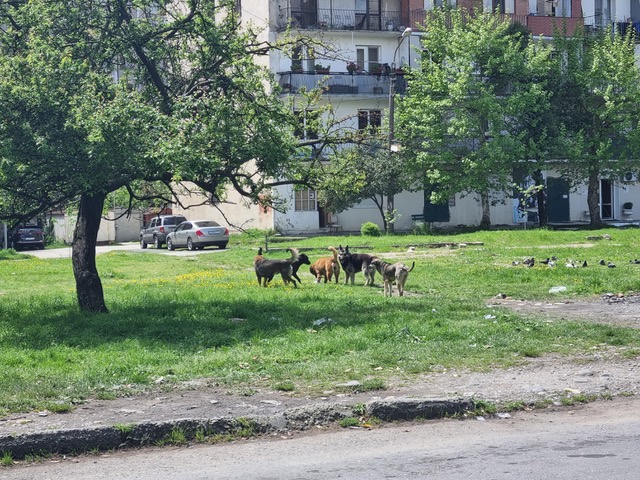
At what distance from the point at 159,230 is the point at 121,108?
117 feet

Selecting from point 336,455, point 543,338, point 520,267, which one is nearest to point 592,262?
point 520,267

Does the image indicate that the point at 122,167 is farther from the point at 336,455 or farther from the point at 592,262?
the point at 592,262

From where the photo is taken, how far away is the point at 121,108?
47.1 ft

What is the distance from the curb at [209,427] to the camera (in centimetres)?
762

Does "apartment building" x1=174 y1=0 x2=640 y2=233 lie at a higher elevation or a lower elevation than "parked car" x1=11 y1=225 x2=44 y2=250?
higher

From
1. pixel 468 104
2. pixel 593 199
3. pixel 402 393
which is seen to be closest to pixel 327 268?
pixel 402 393

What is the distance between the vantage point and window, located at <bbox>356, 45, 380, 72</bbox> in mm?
52263

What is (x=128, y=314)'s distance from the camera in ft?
50.6

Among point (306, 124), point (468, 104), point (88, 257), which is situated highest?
point (468, 104)

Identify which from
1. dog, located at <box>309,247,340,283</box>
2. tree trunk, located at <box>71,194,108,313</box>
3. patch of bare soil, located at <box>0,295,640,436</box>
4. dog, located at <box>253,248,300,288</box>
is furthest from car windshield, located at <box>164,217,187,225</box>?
patch of bare soil, located at <box>0,295,640,436</box>

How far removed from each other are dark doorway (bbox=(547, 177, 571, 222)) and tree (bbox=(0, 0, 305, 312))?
40.4m

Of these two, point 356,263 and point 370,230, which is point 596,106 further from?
point 356,263

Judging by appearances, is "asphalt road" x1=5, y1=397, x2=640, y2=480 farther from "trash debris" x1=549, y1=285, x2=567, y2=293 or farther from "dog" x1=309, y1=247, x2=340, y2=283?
"dog" x1=309, y1=247, x2=340, y2=283

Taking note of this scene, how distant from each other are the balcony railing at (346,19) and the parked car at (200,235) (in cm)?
1251
